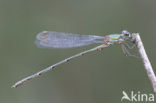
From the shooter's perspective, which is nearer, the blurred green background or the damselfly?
the damselfly

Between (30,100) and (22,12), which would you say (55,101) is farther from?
(22,12)

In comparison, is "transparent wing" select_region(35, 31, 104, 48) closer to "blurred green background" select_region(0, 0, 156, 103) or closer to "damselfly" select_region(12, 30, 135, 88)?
"damselfly" select_region(12, 30, 135, 88)

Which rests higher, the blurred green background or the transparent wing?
the blurred green background

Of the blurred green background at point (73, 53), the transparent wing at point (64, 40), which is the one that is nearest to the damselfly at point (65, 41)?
the transparent wing at point (64, 40)

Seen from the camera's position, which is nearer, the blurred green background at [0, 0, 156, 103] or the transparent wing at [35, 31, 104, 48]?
the transparent wing at [35, 31, 104, 48]

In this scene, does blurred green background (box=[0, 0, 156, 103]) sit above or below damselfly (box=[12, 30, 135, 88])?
above

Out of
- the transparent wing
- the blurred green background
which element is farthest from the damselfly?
the blurred green background
